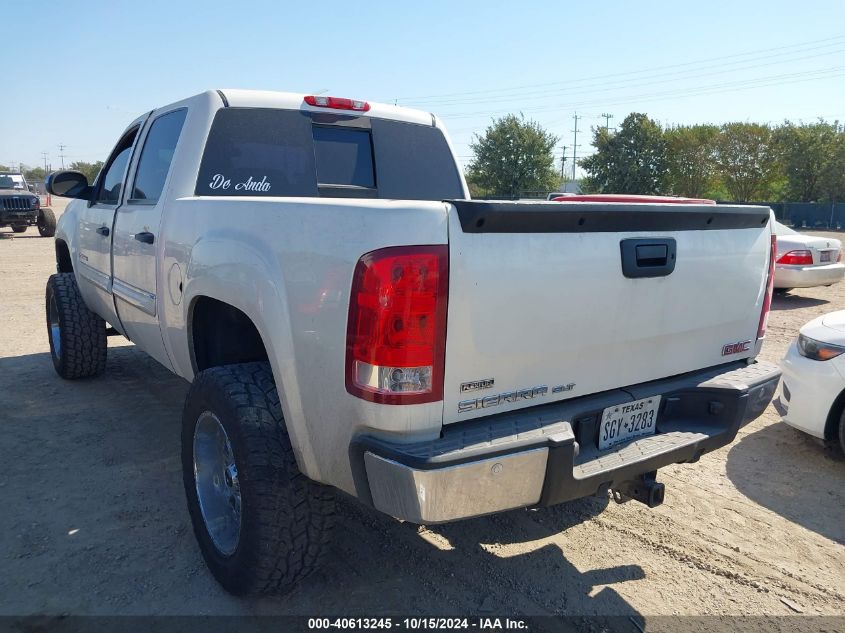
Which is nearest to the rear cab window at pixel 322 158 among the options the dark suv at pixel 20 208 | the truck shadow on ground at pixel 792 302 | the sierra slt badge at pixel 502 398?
the sierra slt badge at pixel 502 398

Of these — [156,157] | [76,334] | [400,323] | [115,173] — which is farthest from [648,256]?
[76,334]

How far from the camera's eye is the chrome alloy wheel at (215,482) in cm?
285

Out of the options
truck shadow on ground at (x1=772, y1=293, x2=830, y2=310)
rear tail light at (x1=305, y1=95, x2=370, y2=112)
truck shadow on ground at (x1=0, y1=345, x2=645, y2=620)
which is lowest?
truck shadow on ground at (x1=0, y1=345, x2=645, y2=620)

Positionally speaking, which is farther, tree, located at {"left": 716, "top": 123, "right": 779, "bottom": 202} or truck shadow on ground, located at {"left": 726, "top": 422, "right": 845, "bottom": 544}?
tree, located at {"left": 716, "top": 123, "right": 779, "bottom": 202}

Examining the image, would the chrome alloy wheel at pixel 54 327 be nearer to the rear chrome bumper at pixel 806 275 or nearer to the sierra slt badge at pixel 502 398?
the sierra slt badge at pixel 502 398

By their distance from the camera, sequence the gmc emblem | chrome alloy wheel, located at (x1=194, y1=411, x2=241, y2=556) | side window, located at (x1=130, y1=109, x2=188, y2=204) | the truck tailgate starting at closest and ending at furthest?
the truck tailgate < chrome alloy wheel, located at (x1=194, y1=411, x2=241, y2=556) < the gmc emblem < side window, located at (x1=130, y1=109, x2=188, y2=204)

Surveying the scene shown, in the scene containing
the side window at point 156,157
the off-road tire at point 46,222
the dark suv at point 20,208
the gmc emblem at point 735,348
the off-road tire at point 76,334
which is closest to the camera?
the gmc emblem at point 735,348

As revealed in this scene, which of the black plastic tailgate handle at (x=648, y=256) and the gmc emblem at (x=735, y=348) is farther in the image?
the gmc emblem at (x=735, y=348)

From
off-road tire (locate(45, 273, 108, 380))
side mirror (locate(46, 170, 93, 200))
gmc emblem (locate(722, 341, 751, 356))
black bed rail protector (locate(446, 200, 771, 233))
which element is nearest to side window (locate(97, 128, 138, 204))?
side mirror (locate(46, 170, 93, 200))

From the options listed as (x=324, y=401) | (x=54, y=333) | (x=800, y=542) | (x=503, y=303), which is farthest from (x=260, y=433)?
(x=54, y=333)

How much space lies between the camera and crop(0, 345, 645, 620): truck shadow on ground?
2701mm

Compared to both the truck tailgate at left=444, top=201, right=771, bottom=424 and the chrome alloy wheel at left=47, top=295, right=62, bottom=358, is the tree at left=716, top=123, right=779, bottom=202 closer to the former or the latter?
the chrome alloy wheel at left=47, top=295, right=62, bottom=358

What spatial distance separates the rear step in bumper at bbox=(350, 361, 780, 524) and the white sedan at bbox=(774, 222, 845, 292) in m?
8.52

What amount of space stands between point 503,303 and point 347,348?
0.53 metres
